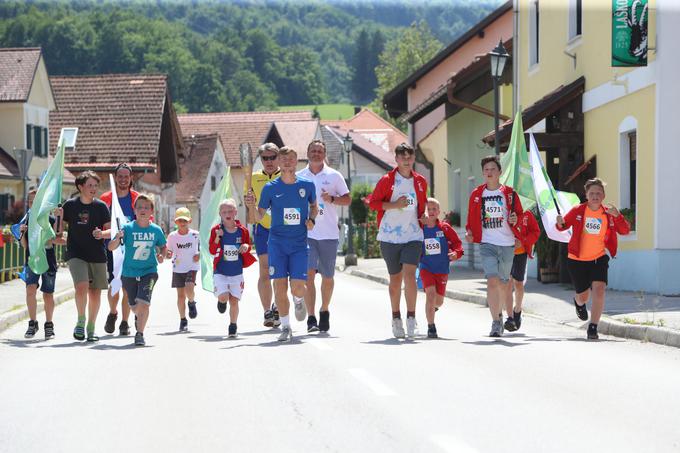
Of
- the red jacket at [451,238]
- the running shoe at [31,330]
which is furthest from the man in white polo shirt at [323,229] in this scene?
the running shoe at [31,330]

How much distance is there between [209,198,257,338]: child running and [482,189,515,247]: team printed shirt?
8.47 ft

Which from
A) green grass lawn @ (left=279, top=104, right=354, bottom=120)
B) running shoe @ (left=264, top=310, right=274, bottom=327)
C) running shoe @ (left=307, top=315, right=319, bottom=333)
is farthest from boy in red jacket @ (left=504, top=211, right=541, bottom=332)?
green grass lawn @ (left=279, top=104, right=354, bottom=120)

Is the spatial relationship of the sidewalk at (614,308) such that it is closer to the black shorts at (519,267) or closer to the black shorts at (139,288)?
the black shorts at (519,267)

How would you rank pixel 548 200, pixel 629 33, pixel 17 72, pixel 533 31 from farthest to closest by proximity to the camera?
1. pixel 17 72
2. pixel 533 31
3. pixel 629 33
4. pixel 548 200

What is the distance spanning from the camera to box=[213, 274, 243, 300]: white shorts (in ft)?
43.3

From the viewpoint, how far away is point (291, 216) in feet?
39.4

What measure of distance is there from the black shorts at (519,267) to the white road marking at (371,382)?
417 centimetres

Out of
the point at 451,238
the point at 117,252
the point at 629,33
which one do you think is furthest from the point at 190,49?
the point at 451,238

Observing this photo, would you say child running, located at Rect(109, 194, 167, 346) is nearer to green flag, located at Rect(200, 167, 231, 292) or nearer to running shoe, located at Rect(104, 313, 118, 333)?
running shoe, located at Rect(104, 313, 118, 333)

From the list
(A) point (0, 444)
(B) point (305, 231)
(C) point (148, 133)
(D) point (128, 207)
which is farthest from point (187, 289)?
(C) point (148, 133)

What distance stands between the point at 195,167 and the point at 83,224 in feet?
192

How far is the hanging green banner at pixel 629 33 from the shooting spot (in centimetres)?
1816

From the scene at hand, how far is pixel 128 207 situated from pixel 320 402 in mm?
6110

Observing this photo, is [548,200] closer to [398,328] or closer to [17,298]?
[398,328]
